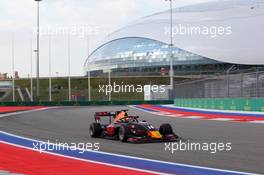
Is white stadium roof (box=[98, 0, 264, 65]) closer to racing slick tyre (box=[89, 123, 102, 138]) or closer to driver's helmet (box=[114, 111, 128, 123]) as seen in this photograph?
racing slick tyre (box=[89, 123, 102, 138])

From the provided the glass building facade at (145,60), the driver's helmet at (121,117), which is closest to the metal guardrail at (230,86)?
the driver's helmet at (121,117)

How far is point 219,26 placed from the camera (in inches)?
3196

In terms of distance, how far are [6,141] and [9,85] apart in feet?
209

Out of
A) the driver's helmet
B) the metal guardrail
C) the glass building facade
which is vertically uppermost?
the glass building facade

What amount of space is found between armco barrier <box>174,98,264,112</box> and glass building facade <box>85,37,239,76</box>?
4394 centimetres

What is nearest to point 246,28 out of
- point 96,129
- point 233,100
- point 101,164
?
point 233,100

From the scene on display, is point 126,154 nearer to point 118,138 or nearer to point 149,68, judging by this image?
point 118,138

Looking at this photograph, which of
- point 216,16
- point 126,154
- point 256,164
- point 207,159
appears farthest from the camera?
point 216,16

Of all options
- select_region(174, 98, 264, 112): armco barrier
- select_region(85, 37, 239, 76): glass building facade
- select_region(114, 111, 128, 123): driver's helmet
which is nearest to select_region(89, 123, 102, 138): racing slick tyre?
select_region(114, 111, 128, 123): driver's helmet

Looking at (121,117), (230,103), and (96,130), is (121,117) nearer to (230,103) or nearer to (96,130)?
(96,130)

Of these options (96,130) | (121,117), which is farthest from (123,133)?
(96,130)

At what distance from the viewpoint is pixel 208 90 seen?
106ft

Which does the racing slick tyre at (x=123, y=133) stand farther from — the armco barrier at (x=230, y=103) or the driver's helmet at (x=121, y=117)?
the armco barrier at (x=230, y=103)

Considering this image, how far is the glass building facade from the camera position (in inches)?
3140
